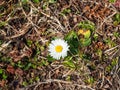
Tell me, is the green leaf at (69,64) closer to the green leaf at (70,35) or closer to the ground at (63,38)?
the ground at (63,38)

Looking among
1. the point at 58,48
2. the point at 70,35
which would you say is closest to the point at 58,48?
the point at 58,48

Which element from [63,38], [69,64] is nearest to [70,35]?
[63,38]

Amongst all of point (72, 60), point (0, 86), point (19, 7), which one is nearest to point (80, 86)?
point (72, 60)

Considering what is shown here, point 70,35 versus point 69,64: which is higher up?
point 70,35

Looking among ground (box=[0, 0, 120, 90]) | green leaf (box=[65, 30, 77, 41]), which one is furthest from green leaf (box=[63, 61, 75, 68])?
green leaf (box=[65, 30, 77, 41])

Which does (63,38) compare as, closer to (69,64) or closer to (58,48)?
(58,48)

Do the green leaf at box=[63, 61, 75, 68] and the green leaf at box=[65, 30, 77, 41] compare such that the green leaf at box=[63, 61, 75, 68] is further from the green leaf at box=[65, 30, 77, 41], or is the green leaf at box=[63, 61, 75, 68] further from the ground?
the green leaf at box=[65, 30, 77, 41]

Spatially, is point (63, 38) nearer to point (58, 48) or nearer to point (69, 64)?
point (58, 48)

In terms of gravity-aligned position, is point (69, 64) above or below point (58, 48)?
below

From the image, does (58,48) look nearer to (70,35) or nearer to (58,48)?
(58,48)
